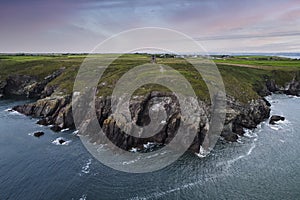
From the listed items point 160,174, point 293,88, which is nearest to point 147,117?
point 160,174

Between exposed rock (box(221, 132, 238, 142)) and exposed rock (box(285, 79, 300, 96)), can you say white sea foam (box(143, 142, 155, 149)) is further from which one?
exposed rock (box(285, 79, 300, 96))

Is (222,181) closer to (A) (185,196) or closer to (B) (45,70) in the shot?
(A) (185,196)

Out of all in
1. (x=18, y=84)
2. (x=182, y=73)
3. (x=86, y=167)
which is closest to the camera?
(x=86, y=167)

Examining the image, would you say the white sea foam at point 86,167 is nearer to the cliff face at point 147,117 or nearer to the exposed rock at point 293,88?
the cliff face at point 147,117

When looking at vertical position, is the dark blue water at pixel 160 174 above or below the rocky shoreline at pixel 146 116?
below

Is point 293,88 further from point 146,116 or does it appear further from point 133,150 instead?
point 133,150

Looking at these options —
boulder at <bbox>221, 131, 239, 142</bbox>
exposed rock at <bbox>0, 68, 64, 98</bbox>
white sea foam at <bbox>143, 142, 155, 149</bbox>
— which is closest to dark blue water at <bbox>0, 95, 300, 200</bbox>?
boulder at <bbox>221, 131, 239, 142</bbox>

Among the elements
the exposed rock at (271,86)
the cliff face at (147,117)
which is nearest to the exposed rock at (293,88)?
the exposed rock at (271,86)

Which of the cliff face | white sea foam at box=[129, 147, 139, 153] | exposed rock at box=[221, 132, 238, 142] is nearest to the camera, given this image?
white sea foam at box=[129, 147, 139, 153]
